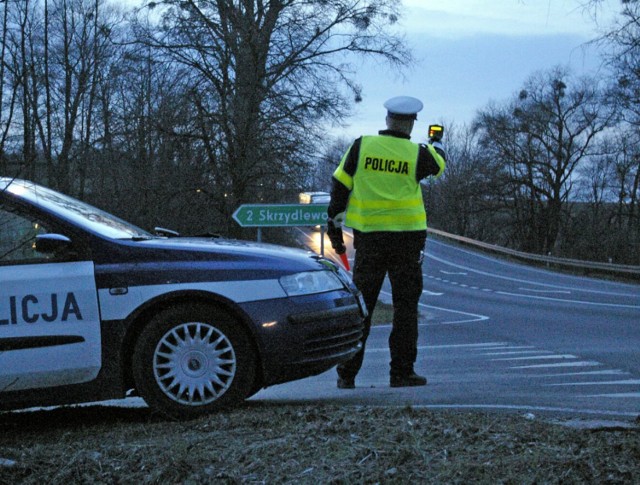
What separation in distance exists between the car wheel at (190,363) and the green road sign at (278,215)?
11984mm

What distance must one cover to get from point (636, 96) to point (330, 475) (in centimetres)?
2600

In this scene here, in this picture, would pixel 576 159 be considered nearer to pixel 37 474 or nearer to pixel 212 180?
pixel 212 180

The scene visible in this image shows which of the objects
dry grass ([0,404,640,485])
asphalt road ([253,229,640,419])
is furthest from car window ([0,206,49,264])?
asphalt road ([253,229,640,419])

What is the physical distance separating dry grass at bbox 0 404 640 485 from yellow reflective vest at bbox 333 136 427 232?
7.33 feet

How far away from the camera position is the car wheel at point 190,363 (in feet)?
19.0

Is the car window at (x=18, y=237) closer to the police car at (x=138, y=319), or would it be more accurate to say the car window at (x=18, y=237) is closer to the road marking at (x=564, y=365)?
the police car at (x=138, y=319)

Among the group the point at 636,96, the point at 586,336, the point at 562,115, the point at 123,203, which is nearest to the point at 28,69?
the point at 586,336

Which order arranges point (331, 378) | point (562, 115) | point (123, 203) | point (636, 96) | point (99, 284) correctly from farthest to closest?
1. point (562, 115)
2. point (636, 96)
3. point (123, 203)
4. point (331, 378)
5. point (99, 284)

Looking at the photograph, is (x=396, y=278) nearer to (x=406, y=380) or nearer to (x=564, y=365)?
(x=406, y=380)

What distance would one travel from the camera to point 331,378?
942 centimetres

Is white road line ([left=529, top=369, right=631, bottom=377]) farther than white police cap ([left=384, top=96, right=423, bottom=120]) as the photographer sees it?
Yes

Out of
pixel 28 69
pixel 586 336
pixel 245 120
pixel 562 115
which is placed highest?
pixel 562 115

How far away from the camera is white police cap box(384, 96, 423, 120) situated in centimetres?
703

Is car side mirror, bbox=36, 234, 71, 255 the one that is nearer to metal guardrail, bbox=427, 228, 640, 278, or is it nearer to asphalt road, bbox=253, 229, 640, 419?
asphalt road, bbox=253, 229, 640, 419
